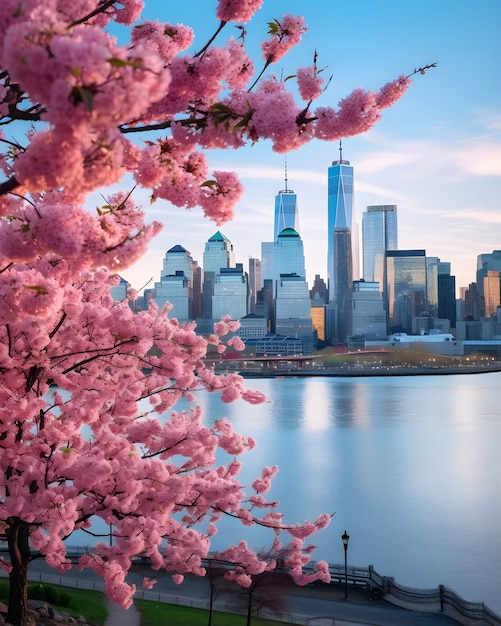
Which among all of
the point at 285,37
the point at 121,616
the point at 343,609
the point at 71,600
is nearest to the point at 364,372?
the point at 343,609

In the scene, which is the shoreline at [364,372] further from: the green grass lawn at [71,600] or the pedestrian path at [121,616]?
the green grass lawn at [71,600]

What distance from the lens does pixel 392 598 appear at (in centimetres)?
2175

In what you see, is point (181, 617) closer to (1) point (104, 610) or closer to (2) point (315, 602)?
(1) point (104, 610)

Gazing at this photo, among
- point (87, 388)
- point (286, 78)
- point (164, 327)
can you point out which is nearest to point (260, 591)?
point (87, 388)

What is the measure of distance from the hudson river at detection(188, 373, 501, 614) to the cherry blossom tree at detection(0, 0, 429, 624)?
62.5 ft

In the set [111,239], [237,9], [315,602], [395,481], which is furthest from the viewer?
[395,481]

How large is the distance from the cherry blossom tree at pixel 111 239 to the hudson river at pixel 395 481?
19057 mm

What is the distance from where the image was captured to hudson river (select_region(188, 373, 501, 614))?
2972 cm

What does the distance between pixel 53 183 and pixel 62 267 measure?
2.73 m

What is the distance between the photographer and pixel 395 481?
47156 mm

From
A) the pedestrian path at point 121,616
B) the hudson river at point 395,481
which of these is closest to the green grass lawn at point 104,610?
the pedestrian path at point 121,616

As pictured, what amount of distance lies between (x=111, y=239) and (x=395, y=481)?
4586 cm

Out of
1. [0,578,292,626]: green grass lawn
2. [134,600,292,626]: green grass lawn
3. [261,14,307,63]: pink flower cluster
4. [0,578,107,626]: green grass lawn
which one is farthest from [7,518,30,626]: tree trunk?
[134,600,292,626]: green grass lawn

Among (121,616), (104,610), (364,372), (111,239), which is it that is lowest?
(364,372)
